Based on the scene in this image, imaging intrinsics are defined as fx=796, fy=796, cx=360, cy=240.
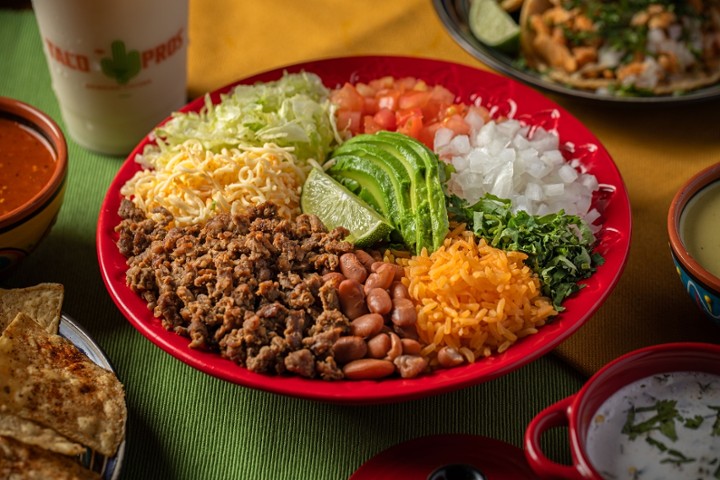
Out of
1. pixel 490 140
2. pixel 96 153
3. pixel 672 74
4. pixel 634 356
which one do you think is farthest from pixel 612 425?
pixel 96 153

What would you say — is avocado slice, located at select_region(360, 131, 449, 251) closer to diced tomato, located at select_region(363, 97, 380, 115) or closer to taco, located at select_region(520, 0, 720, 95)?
diced tomato, located at select_region(363, 97, 380, 115)

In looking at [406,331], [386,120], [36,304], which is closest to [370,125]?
[386,120]

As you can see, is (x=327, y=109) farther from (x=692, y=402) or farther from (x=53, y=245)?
(x=692, y=402)

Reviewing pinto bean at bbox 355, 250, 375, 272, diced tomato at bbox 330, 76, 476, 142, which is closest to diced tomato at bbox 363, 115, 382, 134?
diced tomato at bbox 330, 76, 476, 142

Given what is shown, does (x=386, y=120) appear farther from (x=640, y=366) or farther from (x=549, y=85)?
(x=640, y=366)

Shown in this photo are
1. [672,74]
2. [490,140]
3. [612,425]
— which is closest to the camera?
[612,425]
